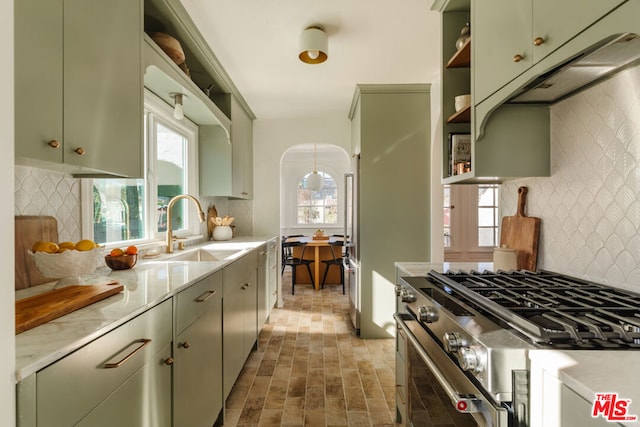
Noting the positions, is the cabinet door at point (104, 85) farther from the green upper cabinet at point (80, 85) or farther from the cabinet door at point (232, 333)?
the cabinet door at point (232, 333)

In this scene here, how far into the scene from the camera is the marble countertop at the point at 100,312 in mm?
716

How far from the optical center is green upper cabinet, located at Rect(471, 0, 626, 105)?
96cm

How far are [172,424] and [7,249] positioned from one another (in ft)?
3.38

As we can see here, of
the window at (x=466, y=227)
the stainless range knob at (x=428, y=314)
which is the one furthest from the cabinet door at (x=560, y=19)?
the window at (x=466, y=227)

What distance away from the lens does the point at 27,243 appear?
4.44ft

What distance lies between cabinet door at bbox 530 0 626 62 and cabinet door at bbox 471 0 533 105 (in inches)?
1.9

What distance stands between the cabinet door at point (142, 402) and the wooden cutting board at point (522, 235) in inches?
67.6

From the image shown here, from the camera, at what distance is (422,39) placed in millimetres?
2527

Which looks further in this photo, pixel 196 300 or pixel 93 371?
pixel 196 300

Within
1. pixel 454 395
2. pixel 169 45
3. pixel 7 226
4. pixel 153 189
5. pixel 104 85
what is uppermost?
pixel 169 45

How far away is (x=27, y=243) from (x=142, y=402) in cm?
83

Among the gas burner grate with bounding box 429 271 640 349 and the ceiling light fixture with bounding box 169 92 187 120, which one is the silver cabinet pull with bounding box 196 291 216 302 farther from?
the ceiling light fixture with bounding box 169 92 187 120

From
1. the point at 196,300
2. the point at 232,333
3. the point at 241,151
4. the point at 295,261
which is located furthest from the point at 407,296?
the point at 295,261

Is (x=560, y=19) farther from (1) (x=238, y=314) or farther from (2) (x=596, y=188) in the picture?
(1) (x=238, y=314)
